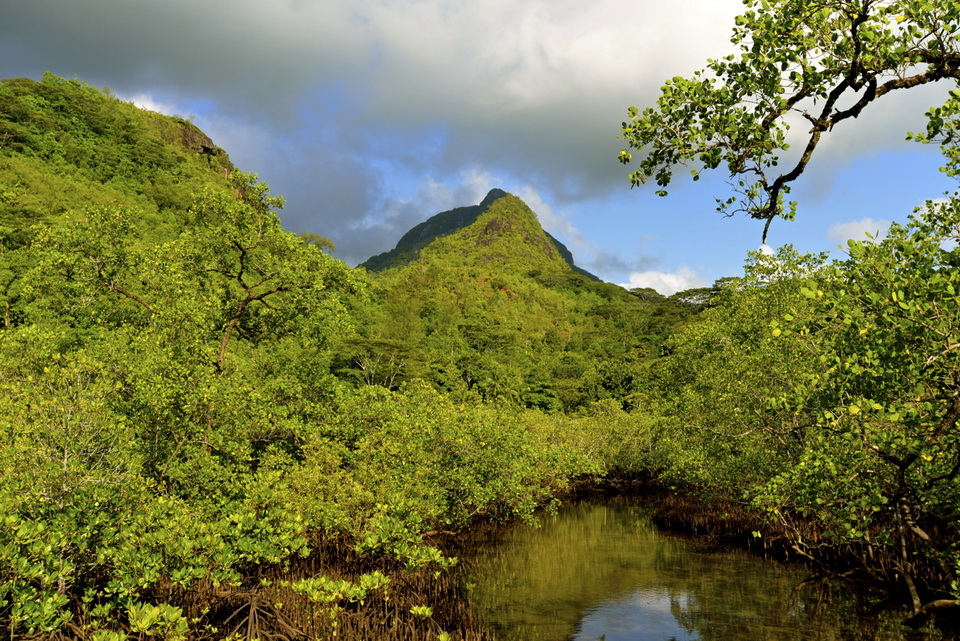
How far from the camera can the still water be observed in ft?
41.4

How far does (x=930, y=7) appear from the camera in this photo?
4.66 metres

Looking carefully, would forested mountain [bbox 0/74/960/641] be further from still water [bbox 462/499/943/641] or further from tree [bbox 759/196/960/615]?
still water [bbox 462/499/943/641]

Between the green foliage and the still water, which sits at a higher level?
the green foliage

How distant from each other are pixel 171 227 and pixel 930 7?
67.9 metres

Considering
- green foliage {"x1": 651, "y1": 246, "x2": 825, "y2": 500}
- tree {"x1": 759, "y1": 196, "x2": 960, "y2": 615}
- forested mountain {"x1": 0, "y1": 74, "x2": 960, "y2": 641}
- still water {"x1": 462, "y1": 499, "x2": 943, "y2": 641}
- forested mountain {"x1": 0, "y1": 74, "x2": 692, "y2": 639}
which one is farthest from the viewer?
green foliage {"x1": 651, "y1": 246, "x2": 825, "y2": 500}

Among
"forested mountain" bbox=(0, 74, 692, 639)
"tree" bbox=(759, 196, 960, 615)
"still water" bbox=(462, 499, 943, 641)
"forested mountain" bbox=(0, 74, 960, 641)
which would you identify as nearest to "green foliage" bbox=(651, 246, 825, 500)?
"forested mountain" bbox=(0, 74, 960, 641)

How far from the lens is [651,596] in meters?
15.7

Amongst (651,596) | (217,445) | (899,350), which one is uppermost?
(899,350)

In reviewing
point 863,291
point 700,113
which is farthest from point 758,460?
point 700,113

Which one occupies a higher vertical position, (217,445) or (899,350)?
(899,350)

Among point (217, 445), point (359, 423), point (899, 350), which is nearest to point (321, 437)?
point (359, 423)

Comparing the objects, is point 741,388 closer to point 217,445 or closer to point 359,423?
point 359,423

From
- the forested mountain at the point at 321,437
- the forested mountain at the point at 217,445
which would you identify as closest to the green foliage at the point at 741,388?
the forested mountain at the point at 321,437

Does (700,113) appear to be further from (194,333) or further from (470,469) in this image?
(470,469)
